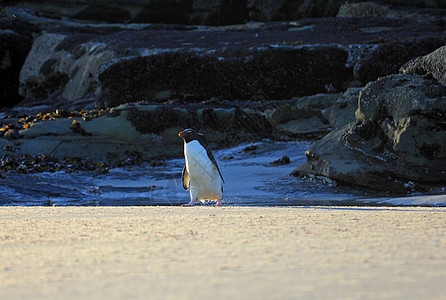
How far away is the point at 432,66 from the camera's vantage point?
28.5 feet

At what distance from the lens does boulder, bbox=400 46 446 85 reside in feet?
27.7

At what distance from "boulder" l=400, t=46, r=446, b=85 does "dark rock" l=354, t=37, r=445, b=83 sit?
9.27m

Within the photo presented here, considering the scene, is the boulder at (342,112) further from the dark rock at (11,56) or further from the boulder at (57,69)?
the dark rock at (11,56)

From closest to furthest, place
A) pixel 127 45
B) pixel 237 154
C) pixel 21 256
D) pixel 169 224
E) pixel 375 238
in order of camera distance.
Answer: pixel 21 256 → pixel 375 238 → pixel 169 224 → pixel 237 154 → pixel 127 45

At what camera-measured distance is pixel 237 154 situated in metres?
12.4

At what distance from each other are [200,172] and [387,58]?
13425 millimetres

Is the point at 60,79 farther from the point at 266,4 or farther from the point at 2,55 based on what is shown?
the point at 266,4

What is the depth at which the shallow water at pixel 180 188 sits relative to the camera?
7.53m

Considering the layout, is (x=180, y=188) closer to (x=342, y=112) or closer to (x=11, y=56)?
(x=342, y=112)

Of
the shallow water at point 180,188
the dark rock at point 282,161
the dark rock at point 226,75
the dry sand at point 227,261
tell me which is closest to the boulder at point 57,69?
the dark rock at point 226,75

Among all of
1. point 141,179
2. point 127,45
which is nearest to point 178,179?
point 141,179

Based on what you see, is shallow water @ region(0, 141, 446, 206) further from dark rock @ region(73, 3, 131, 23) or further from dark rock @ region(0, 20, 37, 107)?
dark rock @ region(73, 3, 131, 23)

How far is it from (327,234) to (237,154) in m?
9.70

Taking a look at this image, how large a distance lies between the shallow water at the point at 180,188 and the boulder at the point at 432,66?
217cm
